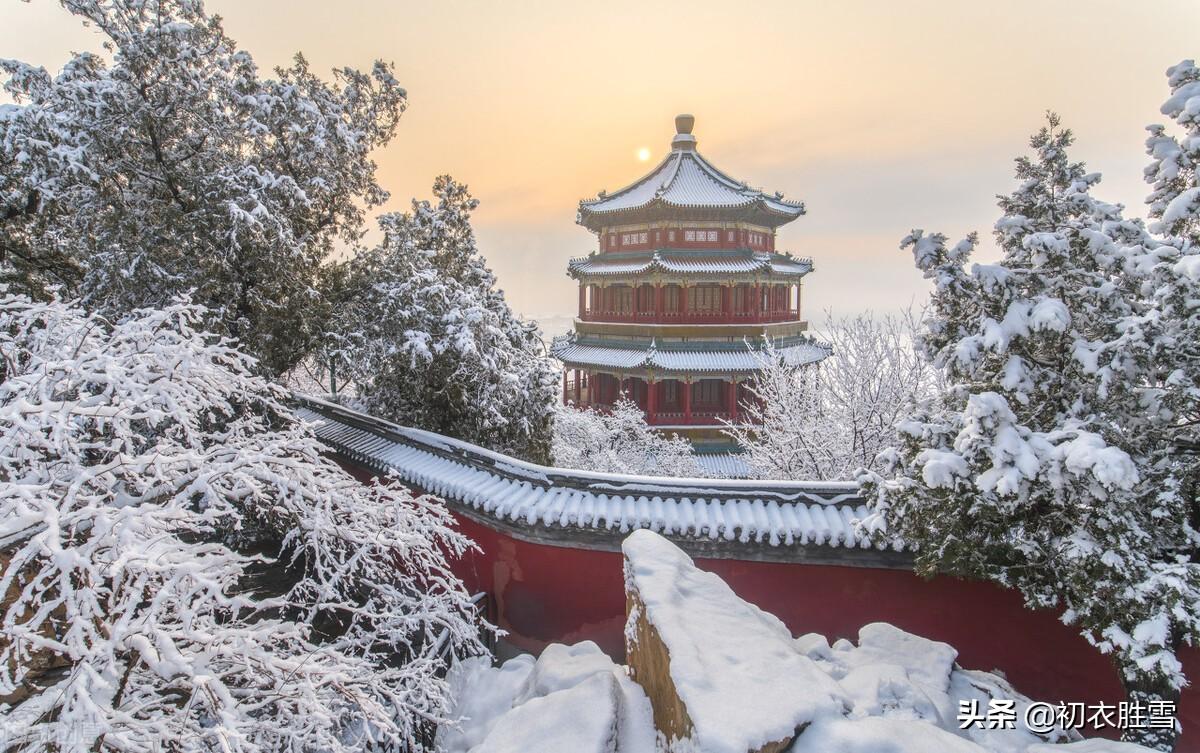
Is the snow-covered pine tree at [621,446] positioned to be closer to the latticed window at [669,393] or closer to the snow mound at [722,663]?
the latticed window at [669,393]

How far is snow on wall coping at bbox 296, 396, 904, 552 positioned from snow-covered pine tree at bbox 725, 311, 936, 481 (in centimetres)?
419

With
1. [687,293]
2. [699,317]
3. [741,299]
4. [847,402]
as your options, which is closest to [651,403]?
[699,317]

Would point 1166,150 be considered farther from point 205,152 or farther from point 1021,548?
point 205,152

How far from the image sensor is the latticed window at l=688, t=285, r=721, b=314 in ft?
65.9

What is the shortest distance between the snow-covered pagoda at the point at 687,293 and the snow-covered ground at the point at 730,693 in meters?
13.9

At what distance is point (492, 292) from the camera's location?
11602mm

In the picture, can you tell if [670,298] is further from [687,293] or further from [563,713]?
[563,713]

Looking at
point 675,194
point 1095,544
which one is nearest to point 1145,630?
point 1095,544

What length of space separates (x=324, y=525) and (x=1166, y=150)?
643 cm

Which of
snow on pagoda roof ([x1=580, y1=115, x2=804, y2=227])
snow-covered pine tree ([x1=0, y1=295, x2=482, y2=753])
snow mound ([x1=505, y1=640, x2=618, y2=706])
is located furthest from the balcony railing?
snow-covered pine tree ([x1=0, y1=295, x2=482, y2=753])

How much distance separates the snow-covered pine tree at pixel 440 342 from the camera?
30.8 feet

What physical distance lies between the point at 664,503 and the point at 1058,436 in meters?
3.73

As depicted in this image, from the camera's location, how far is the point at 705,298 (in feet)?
66.2

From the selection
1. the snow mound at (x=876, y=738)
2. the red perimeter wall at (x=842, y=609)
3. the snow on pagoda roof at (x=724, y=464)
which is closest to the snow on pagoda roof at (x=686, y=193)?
the snow on pagoda roof at (x=724, y=464)
